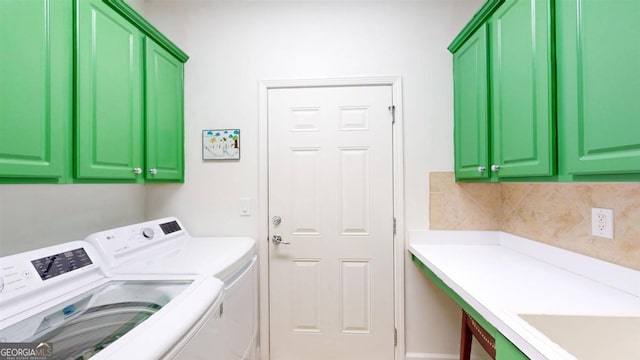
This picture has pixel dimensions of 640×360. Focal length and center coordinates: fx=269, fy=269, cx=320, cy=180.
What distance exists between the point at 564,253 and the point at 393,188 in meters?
0.98

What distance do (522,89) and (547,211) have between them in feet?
2.57

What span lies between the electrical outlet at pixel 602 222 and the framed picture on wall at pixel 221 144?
82.3 inches

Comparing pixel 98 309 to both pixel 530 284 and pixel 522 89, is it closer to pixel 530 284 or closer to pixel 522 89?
pixel 530 284

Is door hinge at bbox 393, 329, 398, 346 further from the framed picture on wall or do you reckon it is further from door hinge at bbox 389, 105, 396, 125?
the framed picture on wall

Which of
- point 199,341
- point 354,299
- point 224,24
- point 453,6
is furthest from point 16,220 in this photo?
point 453,6

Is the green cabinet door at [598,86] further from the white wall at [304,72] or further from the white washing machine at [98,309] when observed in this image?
the white washing machine at [98,309]

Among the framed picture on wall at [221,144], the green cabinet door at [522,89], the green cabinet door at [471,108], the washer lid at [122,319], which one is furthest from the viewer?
the framed picture on wall at [221,144]

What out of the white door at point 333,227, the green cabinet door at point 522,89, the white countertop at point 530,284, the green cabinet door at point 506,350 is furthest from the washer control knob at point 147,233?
the green cabinet door at point 522,89

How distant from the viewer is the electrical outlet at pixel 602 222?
1.21 meters

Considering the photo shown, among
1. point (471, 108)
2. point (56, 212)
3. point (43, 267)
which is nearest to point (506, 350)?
point (471, 108)

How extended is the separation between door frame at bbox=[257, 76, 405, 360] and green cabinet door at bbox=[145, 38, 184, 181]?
584 millimetres

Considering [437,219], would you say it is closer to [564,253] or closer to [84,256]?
[564,253]

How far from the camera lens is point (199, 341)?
3.10ft

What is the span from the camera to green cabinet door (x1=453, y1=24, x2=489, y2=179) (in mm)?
1540
